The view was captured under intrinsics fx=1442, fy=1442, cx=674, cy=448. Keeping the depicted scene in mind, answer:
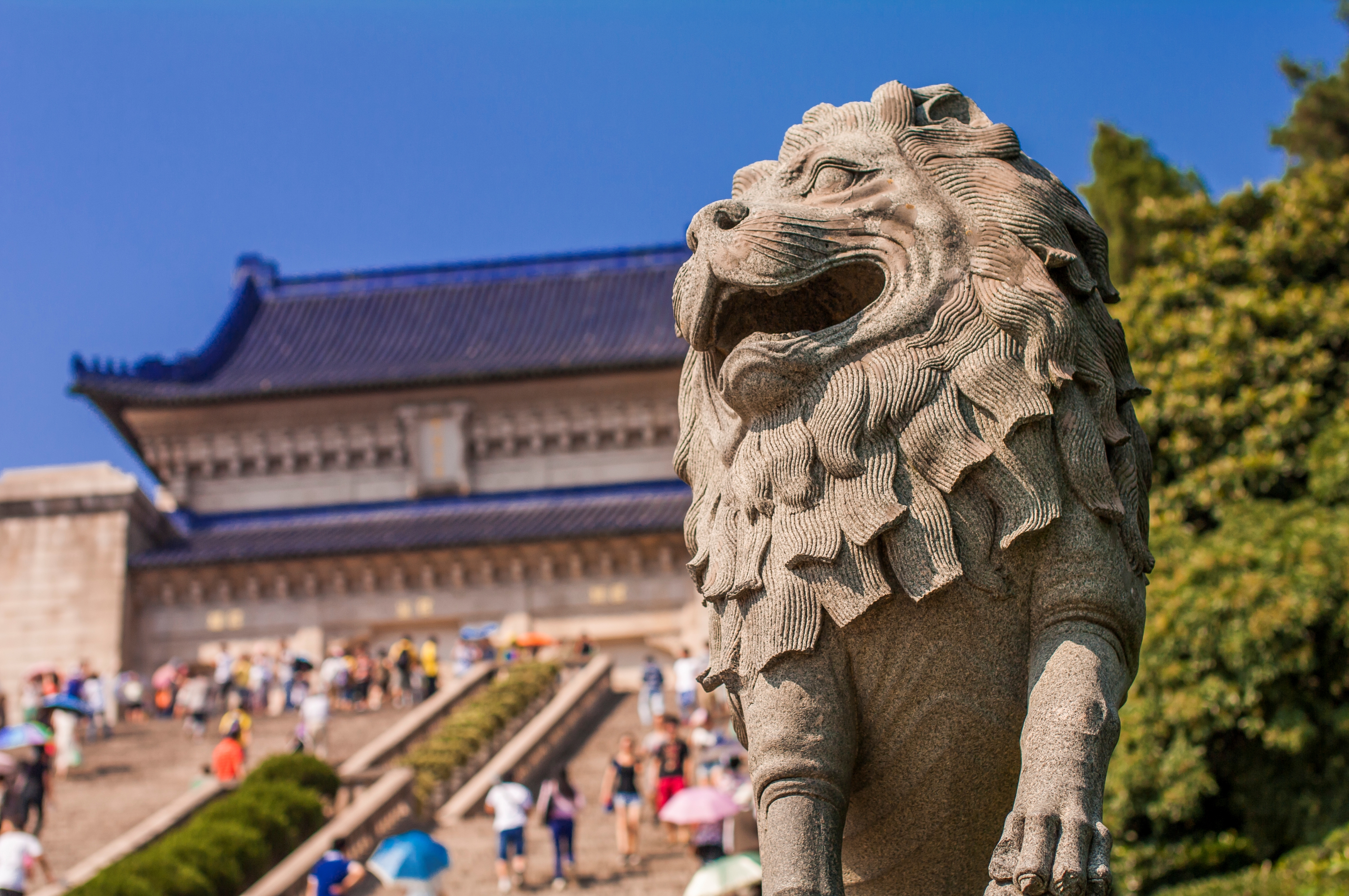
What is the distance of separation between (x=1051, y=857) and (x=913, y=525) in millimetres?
769

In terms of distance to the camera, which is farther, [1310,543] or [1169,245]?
[1169,245]

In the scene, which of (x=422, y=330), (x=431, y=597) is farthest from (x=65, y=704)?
(x=422, y=330)

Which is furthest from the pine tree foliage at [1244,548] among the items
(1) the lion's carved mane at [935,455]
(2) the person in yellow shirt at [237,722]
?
(2) the person in yellow shirt at [237,722]

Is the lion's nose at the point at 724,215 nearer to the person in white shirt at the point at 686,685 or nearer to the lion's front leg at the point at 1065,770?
the lion's front leg at the point at 1065,770

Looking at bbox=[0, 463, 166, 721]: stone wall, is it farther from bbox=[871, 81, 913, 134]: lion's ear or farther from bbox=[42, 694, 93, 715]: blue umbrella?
bbox=[871, 81, 913, 134]: lion's ear

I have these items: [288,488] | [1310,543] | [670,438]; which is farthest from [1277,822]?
[288,488]

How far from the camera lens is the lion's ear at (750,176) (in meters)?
3.86

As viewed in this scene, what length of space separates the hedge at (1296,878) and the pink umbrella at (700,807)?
349 cm

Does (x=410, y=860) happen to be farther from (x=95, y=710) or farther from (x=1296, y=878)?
(x=95, y=710)

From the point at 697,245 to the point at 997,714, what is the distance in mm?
1332

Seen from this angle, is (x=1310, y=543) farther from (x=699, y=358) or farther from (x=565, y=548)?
(x=565, y=548)

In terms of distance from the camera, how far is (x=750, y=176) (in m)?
3.91

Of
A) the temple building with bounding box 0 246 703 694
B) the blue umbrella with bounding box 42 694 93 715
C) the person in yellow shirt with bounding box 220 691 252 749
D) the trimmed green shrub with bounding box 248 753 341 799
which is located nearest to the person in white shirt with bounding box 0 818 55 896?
the trimmed green shrub with bounding box 248 753 341 799

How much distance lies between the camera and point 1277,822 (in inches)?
469
